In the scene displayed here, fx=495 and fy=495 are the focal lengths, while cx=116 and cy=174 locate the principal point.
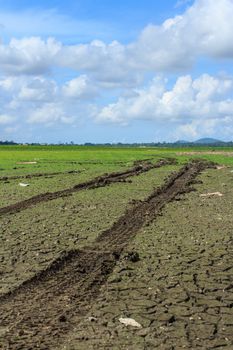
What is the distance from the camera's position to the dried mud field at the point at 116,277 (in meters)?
7.30

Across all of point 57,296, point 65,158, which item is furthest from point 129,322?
point 65,158

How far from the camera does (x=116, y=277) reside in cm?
1004

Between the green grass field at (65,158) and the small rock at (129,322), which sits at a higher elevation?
the green grass field at (65,158)

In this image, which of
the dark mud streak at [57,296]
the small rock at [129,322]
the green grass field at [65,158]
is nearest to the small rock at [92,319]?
the dark mud streak at [57,296]

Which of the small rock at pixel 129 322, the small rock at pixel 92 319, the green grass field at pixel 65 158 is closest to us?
the small rock at pixel 129 322

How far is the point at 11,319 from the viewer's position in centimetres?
788

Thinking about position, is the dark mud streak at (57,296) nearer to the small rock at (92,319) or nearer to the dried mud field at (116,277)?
the dried mud field at (116,277)

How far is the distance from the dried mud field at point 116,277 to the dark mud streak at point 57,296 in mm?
19

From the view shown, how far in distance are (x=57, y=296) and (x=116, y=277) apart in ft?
4.89

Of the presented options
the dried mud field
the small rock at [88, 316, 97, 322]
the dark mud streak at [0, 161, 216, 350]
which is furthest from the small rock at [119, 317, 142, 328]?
the dark mud streak at [0, 161, 216, 350]

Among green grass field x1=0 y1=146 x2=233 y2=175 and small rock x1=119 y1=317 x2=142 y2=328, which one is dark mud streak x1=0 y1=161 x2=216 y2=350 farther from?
green grass field x1=0 y1=146 x2=233 y2=175

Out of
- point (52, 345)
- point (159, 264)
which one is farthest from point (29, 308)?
point (159, 264)

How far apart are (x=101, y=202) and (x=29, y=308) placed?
13.4 m

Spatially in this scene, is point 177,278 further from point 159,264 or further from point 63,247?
point 63,247
